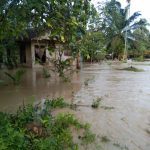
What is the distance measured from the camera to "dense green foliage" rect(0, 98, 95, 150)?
5.09 m

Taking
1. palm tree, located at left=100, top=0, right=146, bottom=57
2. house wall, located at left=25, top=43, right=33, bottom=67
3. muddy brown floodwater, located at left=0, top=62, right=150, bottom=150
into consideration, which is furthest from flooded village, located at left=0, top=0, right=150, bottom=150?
palm tree, located at left=100, top=0, right=146, bottom=57

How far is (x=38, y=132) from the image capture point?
5.78 m

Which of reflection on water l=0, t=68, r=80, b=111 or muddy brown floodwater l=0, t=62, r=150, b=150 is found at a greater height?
reflection on water l=0, t=68, r=80, b=111

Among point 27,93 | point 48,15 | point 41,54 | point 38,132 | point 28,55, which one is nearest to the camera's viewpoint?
point 48,15

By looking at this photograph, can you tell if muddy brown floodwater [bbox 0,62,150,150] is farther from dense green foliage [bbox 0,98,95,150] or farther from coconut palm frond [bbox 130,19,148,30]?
coconut palm frond [bbox 130,19,148,30]

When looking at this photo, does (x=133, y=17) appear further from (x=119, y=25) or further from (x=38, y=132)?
(x=38, y=132)

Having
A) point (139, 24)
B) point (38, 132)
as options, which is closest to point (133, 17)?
point (139, 24)

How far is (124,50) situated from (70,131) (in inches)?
1276

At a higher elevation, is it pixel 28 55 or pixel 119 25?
pixel 119 25

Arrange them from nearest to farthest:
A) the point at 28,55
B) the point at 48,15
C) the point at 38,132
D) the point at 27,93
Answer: the point at 48,15 < the point at 38,132 < the point at 27,93 < the point at 28,55

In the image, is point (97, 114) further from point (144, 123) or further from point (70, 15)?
point (70, 15)

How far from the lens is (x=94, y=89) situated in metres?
13.0

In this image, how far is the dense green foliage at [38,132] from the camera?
200 inches

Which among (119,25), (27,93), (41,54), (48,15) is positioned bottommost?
(27,93)
